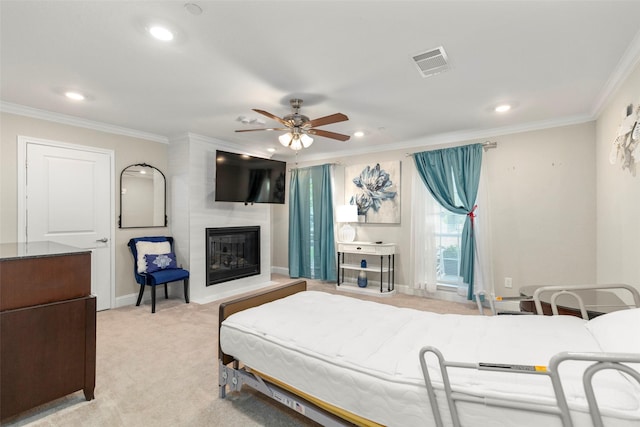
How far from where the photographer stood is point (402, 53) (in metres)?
2.27

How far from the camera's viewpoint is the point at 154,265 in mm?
4148

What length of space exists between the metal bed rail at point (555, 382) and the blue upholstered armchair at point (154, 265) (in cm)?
372

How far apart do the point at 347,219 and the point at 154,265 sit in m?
2.95

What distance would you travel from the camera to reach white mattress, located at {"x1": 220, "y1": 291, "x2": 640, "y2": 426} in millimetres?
1173

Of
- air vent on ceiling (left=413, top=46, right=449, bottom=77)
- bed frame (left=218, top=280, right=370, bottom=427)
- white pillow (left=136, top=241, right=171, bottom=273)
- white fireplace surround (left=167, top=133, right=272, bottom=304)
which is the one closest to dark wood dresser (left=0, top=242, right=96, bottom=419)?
bed frame (left=218, top=280, right=370, bottom=427)

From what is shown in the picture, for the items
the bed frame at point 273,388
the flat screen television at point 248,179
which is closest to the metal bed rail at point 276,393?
the bed frame at point 273,388

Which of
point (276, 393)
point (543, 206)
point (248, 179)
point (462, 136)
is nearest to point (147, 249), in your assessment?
point (248, 179)

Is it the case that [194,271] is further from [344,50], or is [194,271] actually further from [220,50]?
[344,50]

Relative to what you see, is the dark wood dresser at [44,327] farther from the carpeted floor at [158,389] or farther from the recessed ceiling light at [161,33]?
the recessed ceiling light at [161,33]

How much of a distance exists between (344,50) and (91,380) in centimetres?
293

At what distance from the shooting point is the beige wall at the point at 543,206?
12.0ft

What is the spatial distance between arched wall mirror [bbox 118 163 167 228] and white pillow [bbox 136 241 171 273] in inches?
14.4

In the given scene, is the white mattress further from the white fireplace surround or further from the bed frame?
the white fireplace surround

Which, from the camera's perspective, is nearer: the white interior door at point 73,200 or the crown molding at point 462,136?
the white interior door at point 73,200
